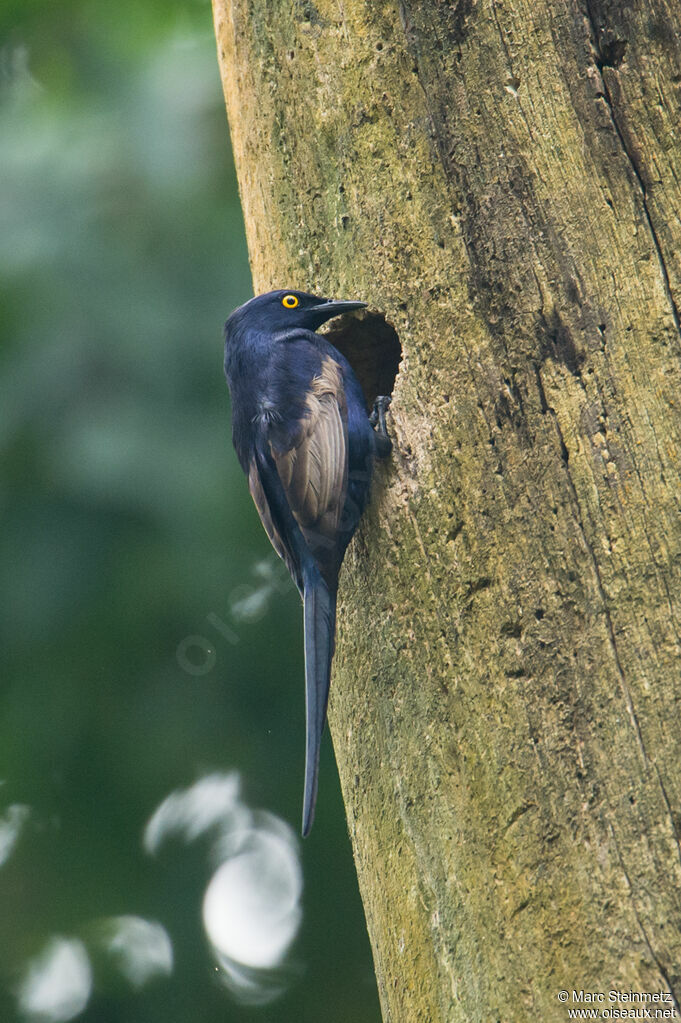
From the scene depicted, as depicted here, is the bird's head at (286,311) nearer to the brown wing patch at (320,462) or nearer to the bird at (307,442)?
the bird at (307,442)

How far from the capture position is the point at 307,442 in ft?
10.3

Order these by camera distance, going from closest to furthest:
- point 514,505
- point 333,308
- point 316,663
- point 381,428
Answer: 1. point 514,505
2. point 316,663
3. point 381,428
4. point 333,308

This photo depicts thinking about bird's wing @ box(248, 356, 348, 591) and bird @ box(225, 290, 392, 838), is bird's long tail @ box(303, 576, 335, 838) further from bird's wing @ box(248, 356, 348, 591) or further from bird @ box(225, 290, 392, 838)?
bird's wing @ box(248, 356, 348, 591)

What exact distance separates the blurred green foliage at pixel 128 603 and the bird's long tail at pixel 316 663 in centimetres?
143

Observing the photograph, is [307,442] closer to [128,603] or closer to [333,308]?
[333,308]

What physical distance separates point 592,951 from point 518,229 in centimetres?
155

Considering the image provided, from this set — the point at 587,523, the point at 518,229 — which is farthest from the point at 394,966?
the point at 518,229

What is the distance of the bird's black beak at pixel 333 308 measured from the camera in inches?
118

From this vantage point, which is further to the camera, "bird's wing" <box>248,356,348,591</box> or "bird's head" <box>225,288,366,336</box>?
"bird's head" <box>225,288,366,336</box>

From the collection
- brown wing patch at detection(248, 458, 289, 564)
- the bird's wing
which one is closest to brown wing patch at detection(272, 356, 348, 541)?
the bird's wing

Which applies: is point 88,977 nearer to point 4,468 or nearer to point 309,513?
point 4,468

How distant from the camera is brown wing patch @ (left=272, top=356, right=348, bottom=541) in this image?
9.53 ft

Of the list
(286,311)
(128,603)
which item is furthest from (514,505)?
(128,603)

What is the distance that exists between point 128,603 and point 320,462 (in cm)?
145
